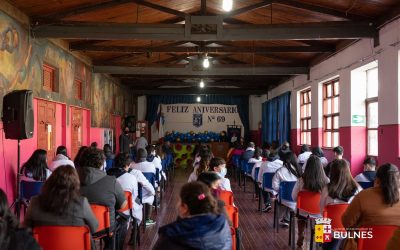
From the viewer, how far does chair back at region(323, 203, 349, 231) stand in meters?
3.90

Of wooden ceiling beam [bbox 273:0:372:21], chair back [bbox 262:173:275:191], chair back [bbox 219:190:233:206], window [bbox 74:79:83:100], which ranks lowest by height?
chair back [bbox 262:173:275:191]

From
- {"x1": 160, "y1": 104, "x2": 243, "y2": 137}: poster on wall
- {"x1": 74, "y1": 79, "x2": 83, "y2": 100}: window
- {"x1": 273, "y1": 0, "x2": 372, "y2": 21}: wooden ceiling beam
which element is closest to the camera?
{"x1": 273, "y1": 0, "x2": 372, "y2": 21}: wooden ceiling beam

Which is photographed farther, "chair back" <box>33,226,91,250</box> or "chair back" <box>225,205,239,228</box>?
"chair back" <box>225,205,239,228</box>

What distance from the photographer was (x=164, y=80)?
17969 millimetres

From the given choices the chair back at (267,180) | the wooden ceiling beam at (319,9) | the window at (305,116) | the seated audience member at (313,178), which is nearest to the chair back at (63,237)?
the seated audience member at (313,178)

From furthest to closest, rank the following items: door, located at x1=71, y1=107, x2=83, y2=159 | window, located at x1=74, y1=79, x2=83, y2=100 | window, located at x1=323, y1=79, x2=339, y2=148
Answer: window, located at x1=323, y1=79, x2=339, y2=148 < window, located at x1=74, y1=79, x2=83, y2=100 < door, located at x1=71, y1=107, x2=83, y2=159

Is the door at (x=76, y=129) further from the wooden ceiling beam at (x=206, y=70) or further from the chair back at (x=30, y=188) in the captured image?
the chair back at (x=30, y=188)

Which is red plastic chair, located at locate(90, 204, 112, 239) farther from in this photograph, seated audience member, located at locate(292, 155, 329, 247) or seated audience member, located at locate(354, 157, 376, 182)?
seated audience member, located at locate(354, 157, 376, 182)

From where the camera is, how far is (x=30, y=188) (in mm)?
5941

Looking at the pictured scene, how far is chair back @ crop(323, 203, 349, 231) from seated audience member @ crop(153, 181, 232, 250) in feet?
6.12

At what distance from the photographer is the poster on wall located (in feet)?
70.5

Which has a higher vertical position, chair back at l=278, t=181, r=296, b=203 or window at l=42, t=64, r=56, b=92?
window at l=42, t=64, r=56, b=92

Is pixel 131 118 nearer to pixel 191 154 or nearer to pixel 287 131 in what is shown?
pixel 191 154

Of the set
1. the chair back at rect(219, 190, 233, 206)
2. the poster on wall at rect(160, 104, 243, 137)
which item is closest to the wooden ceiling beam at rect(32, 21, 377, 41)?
the chair back at rect(219, 190, 233, 206)
